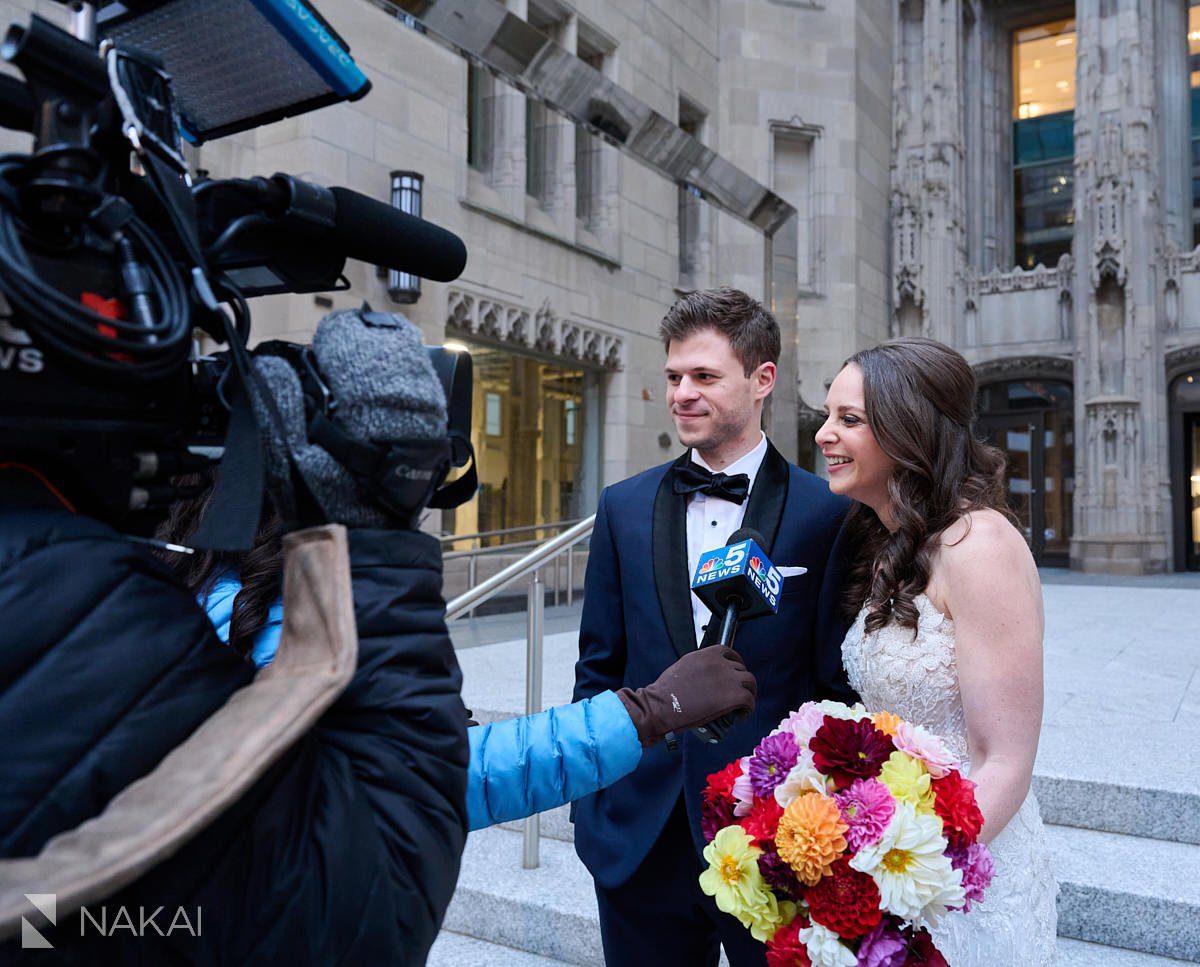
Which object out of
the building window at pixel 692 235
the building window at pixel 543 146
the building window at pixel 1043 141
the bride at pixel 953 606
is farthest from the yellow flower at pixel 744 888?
the building window at pixel 1043 141

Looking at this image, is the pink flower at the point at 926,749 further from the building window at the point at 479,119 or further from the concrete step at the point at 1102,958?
A: the building window at the point at 479,119

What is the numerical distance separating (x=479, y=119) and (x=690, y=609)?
31.5 ft

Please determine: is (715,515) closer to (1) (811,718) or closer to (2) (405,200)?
(1) (811,718)

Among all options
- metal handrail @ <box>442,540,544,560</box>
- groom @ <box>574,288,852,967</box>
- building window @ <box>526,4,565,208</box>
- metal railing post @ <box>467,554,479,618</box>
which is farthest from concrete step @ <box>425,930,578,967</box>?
building window @ <box>526,4,565,208</box>

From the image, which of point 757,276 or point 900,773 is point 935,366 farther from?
point 757,276

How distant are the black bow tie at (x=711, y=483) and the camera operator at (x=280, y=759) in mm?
1437

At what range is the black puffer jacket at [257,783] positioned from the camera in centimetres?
69

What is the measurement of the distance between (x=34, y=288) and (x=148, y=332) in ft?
0.29

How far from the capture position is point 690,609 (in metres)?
2.18

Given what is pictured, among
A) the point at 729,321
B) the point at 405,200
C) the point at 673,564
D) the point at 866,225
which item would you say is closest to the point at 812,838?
the point at 673,564

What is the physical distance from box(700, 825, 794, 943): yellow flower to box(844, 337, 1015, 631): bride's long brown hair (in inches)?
25.9

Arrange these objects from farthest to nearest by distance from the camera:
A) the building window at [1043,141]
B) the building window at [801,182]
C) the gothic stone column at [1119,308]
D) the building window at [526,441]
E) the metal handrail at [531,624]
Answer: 1. the building window at [1043,141]
2. the gothic stone column at [1119,308]
3. the building window at [801,182]
4. the building window at [526,441]
5. the metal handrail at [531,624]

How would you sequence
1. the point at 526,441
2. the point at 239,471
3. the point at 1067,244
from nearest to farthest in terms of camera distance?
1. the point at 239,471
2. the point at 526,441
3. the point at 1067,244

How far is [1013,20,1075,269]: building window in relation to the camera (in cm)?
1852
